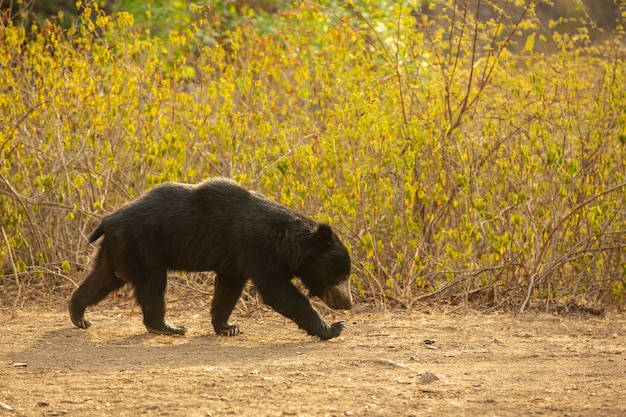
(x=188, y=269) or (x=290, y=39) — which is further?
(x=290, y=39)

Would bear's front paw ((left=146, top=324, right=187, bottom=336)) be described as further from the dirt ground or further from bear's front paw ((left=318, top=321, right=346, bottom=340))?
bear's front paw ((left=318, top=321, right=346, bottom=340))

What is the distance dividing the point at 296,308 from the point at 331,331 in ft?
0.95

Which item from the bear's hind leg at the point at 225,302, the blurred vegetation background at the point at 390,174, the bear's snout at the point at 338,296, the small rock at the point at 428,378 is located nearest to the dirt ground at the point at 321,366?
the small rock at the point at 428,378

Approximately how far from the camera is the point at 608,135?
28.0 ft

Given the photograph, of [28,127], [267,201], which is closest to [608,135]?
[267,201]

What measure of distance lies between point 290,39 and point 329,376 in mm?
5853

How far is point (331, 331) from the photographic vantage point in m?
6.97

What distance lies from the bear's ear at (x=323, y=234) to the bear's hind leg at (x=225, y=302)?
0.71 metres

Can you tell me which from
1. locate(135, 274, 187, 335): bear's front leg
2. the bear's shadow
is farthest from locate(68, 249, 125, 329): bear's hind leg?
locate(135, 274, 187, 335): bear's front leg

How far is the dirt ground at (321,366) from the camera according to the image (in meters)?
4.98

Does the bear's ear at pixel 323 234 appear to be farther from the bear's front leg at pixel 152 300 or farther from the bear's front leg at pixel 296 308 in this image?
the bear's front leg at pixel 152 300

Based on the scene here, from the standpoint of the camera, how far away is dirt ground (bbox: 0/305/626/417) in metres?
4.98

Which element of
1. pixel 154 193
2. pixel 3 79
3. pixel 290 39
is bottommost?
pixel 154 193

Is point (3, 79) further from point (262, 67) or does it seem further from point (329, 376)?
point (329, 376)
